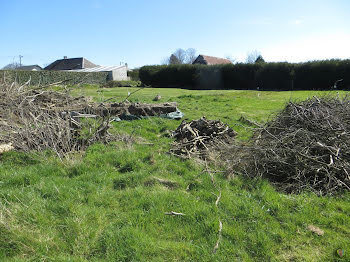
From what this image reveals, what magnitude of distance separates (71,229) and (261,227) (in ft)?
7.54

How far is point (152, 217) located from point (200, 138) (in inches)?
126

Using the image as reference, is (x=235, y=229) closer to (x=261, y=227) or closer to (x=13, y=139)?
(x=261, y=227)

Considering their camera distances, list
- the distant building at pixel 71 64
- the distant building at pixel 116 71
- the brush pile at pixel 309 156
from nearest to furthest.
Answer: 1. the brush pile at pixel 309 156
2. the distant building at pixel 116 71
3. the distant building at pixel 71 64

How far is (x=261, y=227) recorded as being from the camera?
321cm

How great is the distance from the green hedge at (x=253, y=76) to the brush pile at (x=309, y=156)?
25598mm

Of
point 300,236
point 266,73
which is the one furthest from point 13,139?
point 266,73

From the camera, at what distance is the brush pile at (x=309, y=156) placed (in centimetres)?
421

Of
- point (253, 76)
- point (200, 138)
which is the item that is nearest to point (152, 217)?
point (200, 138)

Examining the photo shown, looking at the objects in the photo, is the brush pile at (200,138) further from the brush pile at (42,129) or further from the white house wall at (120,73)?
the white house wall at (120,73)

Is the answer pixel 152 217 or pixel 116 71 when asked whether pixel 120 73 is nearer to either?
pixel 116 71

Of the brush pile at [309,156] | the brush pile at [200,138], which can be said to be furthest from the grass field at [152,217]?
the brush pile at [200,138]

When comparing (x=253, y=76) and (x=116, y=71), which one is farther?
(x=116, y=71)

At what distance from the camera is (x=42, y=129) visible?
593 cm

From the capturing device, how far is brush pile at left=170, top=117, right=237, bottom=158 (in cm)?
586
